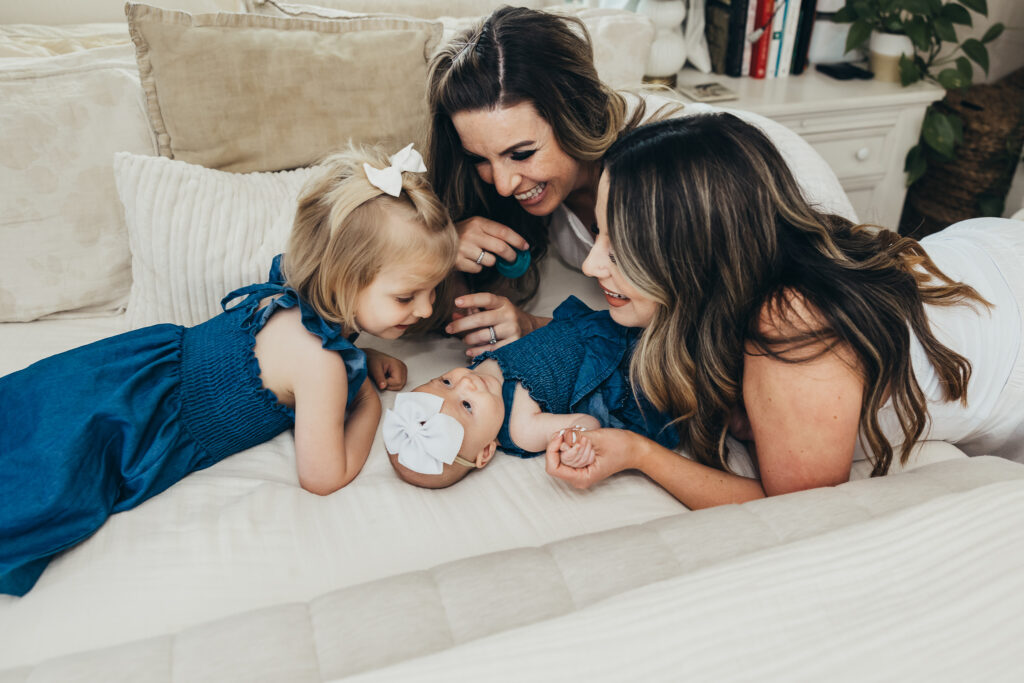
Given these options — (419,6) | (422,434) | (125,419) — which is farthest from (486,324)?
(419,6)

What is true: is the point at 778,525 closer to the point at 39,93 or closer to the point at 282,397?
the point at 282,397

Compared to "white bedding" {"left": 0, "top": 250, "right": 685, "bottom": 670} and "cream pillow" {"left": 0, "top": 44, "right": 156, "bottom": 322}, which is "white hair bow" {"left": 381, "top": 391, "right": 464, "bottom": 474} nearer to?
"white bedding" {"left": 0, "top": 250, "right": 685, "bottom": 670}

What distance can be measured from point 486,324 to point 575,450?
1.55ft

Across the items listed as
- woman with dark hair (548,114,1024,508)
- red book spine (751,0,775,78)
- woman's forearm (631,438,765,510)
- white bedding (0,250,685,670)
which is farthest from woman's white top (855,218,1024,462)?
red book spine (751,0,775,78)

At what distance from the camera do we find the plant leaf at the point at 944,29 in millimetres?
2248

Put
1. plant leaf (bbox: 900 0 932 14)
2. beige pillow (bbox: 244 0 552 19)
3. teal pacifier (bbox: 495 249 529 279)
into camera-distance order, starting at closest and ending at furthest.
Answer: teal pacifier (bbox: 495 249 529 279) → beige pillow (bbox: 244 0 552 19) → plant leaf (bbox: 900 0 932 14)

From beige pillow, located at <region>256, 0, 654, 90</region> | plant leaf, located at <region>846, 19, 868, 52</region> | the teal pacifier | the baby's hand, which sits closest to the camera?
the baby's hand

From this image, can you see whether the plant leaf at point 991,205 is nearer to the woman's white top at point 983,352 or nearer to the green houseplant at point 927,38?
the green houseplant at point 927,38

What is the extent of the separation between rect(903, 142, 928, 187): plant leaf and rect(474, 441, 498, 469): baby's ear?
2025 mm

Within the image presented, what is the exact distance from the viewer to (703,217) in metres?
1.01

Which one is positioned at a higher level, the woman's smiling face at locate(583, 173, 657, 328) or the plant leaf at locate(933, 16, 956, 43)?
the plant leaf at locate(933, 16, 956, 43)

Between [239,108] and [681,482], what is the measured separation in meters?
1.21

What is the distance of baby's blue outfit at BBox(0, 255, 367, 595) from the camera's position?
1.03 meters

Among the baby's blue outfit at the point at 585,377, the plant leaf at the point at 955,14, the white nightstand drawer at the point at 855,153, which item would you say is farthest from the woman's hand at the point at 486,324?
the plant leaf at the point at 955,14
